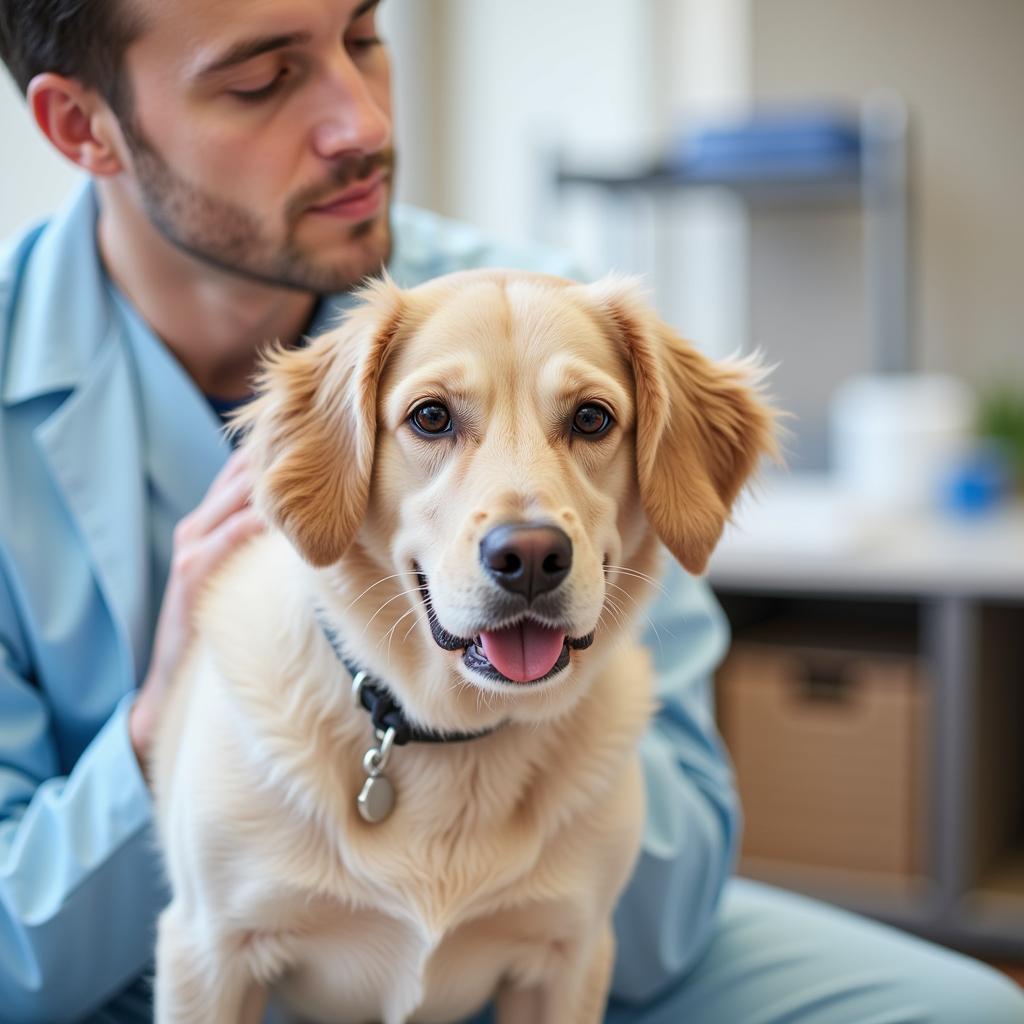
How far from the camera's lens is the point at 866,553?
2268 millimetres

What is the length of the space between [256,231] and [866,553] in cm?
136

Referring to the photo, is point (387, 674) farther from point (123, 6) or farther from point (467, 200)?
point (467, 200)

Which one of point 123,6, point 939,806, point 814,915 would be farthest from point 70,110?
point 939,806

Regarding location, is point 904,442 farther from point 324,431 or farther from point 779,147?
point 324,431

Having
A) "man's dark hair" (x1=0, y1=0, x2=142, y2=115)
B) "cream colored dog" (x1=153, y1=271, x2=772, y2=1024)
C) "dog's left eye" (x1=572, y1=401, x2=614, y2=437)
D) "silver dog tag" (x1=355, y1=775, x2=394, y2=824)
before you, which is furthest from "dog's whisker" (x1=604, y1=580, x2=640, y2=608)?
"man's dark hair" (x1=0, y1=0, x2=142, y2=115)

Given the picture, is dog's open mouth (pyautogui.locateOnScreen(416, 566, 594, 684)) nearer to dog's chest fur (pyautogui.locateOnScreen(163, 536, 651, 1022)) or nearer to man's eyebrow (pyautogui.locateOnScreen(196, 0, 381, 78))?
dog's chest fur (pyautogui.locateOnScreen(163, 536, 651, 1022))

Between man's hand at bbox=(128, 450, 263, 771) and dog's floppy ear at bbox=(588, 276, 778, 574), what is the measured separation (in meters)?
0.35

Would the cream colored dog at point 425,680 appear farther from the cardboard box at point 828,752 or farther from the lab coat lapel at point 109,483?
the cardboard box at point 828,752

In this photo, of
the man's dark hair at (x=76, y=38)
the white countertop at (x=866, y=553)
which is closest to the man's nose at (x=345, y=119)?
the man's dark hair at (x=76, y=38)

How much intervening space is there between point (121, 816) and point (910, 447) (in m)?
1.95

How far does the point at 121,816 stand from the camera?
1.15m

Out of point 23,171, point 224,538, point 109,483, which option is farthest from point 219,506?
point 23,171

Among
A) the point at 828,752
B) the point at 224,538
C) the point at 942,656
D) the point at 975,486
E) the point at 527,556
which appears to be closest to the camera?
the point at 527,556

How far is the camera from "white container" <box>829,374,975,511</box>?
2652 millimetres
